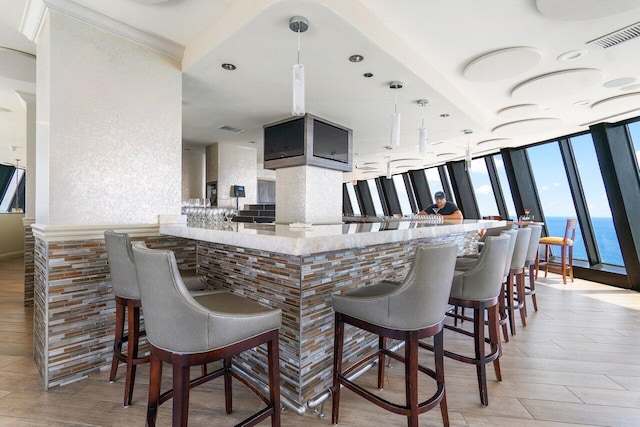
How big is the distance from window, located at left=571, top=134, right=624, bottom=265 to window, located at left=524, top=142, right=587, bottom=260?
28cm

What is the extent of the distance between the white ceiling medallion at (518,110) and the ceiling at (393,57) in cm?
2

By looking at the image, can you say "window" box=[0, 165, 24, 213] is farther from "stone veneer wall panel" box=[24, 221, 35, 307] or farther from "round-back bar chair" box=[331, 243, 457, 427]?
"round-back bar chair" box=[331, 243, 457, 427]

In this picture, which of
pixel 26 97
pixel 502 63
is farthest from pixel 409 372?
pixel 26 97

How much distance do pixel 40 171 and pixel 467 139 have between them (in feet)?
21.4

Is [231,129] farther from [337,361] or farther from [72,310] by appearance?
[337,361]

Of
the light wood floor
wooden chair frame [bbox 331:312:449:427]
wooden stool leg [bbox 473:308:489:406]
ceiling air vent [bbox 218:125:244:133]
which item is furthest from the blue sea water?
ceiling air vent [bbox 218:125:244:133]

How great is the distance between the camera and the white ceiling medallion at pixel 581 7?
1928 millimetres

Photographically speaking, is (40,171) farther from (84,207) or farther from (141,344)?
(141,344)

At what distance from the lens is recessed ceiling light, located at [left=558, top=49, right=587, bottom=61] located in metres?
2.85

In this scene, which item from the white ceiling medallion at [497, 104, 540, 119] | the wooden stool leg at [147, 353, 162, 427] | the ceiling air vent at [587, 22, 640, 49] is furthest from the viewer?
the white ceiling medallion at [497, 104, 540, 119]

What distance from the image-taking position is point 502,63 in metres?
2.83

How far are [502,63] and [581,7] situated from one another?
2.86 ft

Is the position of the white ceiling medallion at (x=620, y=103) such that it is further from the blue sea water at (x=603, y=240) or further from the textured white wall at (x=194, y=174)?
the textured white wall at (x=194, y=174)

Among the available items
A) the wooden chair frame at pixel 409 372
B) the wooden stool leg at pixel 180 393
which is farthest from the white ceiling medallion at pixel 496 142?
the wooden stool leg at pixel 180 393
